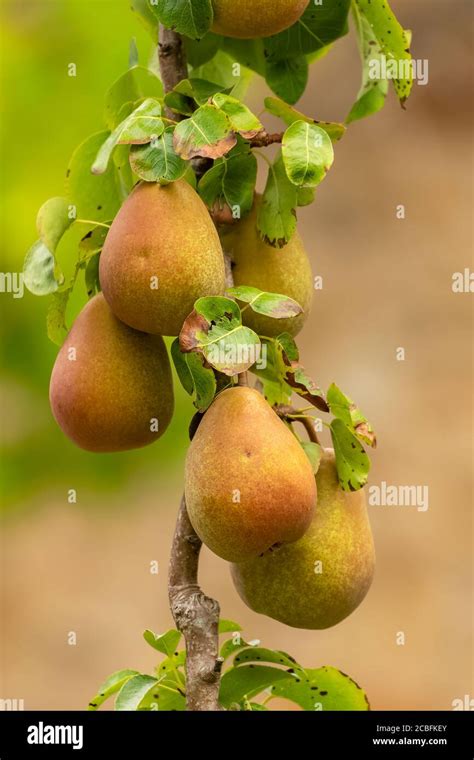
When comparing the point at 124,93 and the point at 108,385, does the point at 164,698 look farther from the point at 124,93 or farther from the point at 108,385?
the point at 124,93

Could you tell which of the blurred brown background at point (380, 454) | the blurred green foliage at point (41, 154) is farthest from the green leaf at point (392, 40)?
the blurred brown background at point (380, 454)

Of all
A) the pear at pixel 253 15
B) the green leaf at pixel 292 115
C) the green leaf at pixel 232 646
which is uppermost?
the pear at pixel 253 15

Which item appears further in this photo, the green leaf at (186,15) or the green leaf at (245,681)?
the green leaf at (245,681)

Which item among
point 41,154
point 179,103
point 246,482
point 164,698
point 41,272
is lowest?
point 164,698

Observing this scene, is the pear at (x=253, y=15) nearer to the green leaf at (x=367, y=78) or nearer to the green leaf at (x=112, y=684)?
the green leaf at (x=367, y=78)

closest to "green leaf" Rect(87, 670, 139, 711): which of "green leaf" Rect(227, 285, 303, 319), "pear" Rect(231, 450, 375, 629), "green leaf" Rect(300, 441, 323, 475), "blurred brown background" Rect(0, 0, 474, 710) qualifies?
Result: "pear" Rect(231, 450, 375, 629)

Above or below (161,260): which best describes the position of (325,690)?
below

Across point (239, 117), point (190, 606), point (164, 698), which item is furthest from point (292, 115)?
point (164, 698)

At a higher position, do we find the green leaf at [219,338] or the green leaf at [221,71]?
the green leaf at [221,71]

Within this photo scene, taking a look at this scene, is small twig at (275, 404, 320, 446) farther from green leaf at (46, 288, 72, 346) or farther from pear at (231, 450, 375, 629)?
green leaf at (46, 288, 72, 346)
